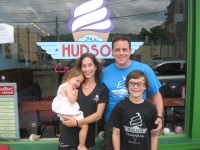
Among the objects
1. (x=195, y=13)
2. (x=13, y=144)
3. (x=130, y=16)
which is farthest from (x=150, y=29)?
(x=13, y=144)

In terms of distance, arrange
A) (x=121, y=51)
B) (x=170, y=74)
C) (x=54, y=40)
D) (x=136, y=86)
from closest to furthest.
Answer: (x=136, y=86), (x=121, y=51), (x=54, y=40), (x=170, y=74)

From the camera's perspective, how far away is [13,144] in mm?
3285

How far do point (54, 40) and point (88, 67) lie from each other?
0.80 meters

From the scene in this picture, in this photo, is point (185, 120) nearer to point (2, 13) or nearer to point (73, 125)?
point (73, 125)

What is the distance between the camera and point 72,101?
8.32 ft

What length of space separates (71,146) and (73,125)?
7.2 inches

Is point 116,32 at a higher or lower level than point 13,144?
higher

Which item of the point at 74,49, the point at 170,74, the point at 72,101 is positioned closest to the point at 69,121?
the point at 72,101

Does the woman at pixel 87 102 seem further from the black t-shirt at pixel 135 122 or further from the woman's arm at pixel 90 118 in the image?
the black t-shirt at pixel 135 122

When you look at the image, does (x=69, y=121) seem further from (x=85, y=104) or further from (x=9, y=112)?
(x=9, y=112)

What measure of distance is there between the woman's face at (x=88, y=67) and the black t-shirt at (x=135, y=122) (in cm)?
36

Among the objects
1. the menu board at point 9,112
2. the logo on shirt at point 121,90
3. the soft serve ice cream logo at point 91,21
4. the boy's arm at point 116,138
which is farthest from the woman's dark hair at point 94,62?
the menu board at point 9,112

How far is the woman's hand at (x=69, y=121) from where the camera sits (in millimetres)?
2514

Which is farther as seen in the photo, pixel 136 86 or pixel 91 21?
pixel 91 21
